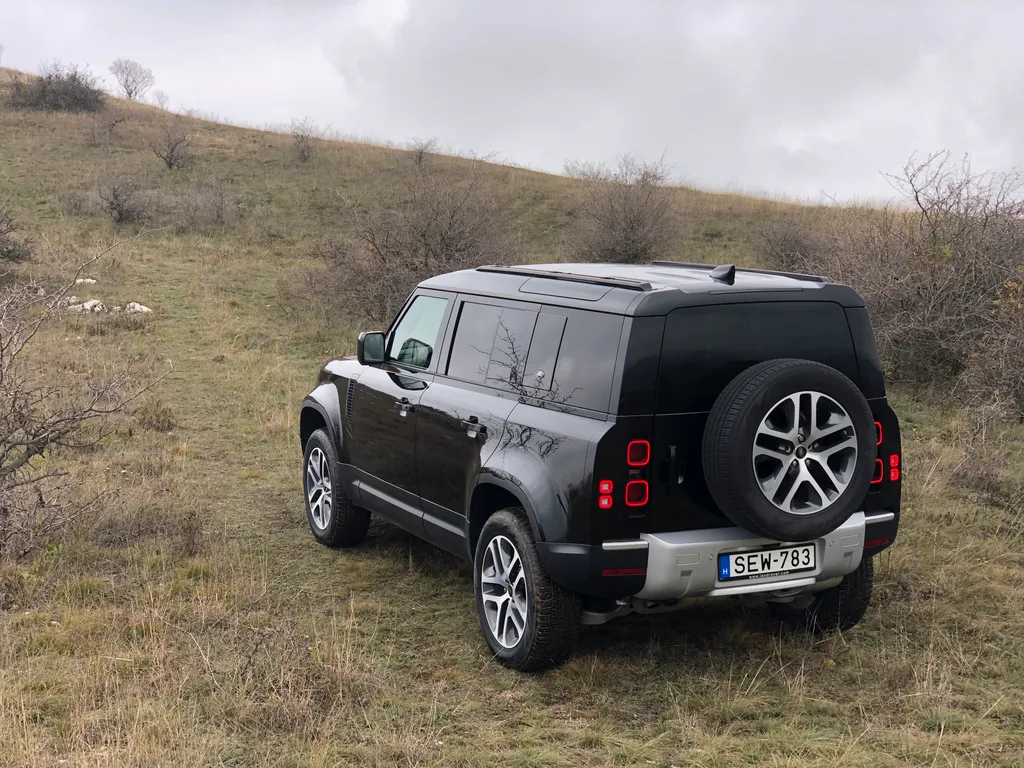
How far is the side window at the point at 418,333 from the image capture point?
17.8ft

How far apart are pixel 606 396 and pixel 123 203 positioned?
2642 centimetres

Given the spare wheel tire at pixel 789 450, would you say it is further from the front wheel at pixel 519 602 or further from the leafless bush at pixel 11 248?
the leafless bush at pixel 11 248

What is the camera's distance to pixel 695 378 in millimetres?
4008

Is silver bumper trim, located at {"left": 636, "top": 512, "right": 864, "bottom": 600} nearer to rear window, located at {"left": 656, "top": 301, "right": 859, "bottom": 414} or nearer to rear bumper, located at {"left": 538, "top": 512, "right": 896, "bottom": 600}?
rear bumper, located at {"left": 538, "top": 512, "right": 896, "bottom": 600}

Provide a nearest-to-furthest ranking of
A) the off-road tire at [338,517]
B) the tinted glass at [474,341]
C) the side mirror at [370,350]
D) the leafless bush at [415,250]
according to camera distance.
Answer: the tinted glass at [474,341] → the side mirror at [370,350] → the off-road tire at [338,517] → the leafless bush at [415,250]

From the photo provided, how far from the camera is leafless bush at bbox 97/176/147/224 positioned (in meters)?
27.1

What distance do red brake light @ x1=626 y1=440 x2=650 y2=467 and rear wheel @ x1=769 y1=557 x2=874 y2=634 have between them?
143 cm

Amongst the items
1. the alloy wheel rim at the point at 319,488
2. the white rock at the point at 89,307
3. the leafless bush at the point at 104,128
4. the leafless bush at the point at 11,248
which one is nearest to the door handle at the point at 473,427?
the alloy wheel rim at the point at 319,488

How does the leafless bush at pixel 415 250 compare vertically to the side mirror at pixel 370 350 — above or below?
above

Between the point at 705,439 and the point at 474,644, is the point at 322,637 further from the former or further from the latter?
the point at 705,439

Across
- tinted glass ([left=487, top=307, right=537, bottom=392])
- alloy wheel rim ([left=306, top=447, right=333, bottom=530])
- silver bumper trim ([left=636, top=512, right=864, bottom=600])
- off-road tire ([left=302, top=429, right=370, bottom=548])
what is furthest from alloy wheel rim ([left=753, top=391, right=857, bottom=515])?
alloy wheel rim ([left=306, top=447, right=333, bottom=530])

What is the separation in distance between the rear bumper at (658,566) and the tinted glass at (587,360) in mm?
591

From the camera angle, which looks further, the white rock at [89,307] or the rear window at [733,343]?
the white rock at [89,307]

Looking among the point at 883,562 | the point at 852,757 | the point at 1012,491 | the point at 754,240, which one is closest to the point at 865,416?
the point at 852,757
